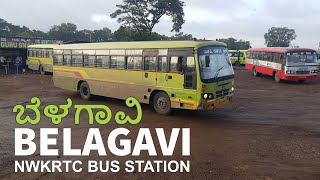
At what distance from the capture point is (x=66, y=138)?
951cm

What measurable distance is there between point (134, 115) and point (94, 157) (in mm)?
5158

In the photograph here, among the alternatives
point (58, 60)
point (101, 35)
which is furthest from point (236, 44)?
point (58, 60)

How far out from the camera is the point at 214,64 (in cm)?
1153

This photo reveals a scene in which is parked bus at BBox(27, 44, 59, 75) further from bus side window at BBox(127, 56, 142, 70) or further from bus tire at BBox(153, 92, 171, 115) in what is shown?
bus tire at BBox(153, 92, 171, 115)

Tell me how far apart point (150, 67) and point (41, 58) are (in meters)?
21.5

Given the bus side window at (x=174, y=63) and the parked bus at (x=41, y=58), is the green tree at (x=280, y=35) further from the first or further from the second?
the bus side window at (x=174, y=63)

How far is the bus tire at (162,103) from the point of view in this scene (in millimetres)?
12282

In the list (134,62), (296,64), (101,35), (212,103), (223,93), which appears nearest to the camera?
(212,103)

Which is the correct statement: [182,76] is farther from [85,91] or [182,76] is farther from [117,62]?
[85,91]

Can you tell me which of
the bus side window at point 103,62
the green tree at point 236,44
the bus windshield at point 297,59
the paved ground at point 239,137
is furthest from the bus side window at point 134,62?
the green tree at point 236,44

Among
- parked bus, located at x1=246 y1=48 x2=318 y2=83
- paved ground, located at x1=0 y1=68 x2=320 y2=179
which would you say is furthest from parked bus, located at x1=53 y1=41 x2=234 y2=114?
parked bus, located at x1=246 y1=48 x2=318 y2=83

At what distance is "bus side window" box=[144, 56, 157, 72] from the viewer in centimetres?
1255

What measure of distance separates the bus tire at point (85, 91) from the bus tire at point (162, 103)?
4525mm

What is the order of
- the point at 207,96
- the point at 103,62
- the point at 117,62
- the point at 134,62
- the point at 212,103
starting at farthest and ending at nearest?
1. the point at 103,62
2. the point at 117,62
3. the point at 134,62
4. the point at 212,103
5. the point at 207,96
